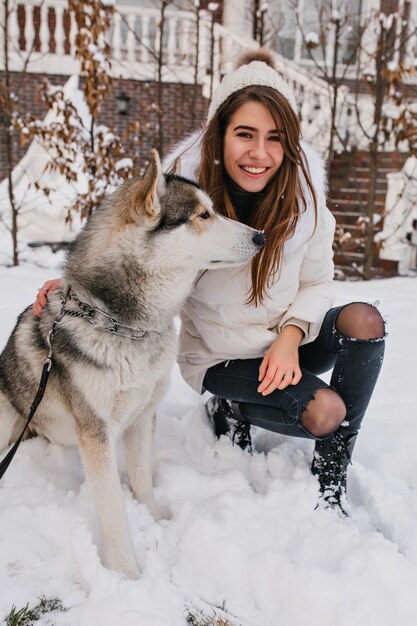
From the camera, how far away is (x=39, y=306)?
80.0 inches

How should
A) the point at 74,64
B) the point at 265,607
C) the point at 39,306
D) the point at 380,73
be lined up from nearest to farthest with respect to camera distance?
1. the point at 265,607
2. the point at 39,306
3. the point at 380,73
4. the point at 74,64

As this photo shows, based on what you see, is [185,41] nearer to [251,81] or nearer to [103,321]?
[251,81]

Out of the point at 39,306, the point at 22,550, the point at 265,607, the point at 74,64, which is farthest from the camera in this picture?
the point at 74,64

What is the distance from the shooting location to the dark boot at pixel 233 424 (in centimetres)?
243

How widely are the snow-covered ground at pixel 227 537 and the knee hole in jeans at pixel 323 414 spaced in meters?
0.24

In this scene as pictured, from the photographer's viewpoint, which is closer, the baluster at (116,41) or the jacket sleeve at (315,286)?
the jacket sleeve at (315,286)

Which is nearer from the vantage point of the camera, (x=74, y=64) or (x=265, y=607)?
(x=265, y=607)

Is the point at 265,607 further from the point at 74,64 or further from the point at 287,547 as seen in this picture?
the point at 74,64

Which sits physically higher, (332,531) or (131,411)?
(131,411)

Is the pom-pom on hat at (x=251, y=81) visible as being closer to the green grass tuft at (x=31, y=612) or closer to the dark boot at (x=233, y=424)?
the dark boot at (x=233, y=424)

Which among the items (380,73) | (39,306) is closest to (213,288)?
(39,306)

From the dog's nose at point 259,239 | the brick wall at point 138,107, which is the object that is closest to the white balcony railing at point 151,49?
the brick wall at point 138,107

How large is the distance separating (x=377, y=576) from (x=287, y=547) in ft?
1.05

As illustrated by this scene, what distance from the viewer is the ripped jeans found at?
2.08 m
